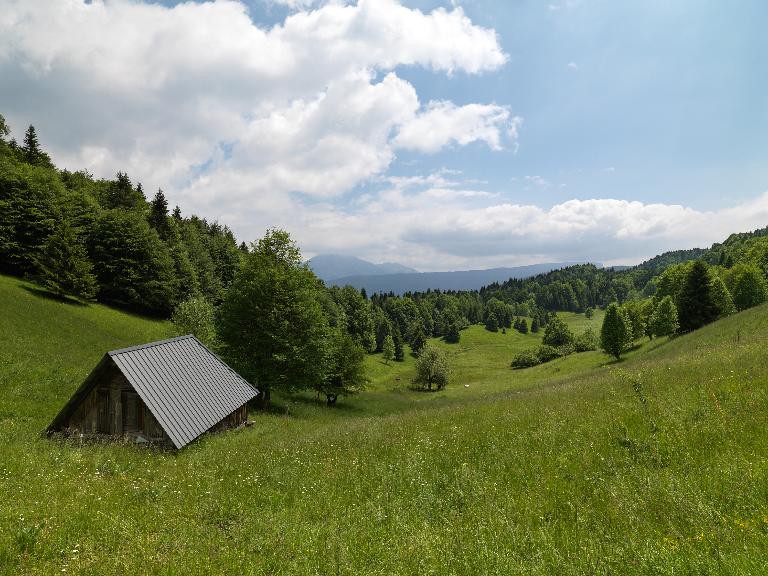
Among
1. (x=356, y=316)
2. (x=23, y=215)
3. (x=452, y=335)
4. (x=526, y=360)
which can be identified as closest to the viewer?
(x=23, y=215)

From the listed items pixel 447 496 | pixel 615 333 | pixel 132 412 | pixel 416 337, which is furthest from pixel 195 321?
pixel 416 337

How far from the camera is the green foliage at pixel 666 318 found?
58.1 m

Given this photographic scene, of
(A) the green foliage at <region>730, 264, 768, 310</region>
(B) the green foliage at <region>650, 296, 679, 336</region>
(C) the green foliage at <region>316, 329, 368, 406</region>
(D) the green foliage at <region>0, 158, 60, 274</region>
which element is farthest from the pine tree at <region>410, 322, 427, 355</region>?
(D) the green foliage at <region>0, 158, 60, 274</region>

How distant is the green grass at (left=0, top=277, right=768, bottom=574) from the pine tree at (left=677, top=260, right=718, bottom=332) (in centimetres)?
5114

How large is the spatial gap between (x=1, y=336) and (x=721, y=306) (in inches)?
3470

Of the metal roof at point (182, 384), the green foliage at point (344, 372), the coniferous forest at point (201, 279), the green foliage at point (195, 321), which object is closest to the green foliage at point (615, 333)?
the coniferous forest at point (201, 279)

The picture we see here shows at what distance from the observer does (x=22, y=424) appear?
17.4 metres

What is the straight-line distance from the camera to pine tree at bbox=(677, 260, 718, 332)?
180ft

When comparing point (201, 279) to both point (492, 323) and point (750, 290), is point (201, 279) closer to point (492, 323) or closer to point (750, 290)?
point (750, 290)

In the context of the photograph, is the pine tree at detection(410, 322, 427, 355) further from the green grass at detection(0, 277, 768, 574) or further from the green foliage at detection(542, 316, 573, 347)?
the green grass at detection(0, 277, 768, 574)

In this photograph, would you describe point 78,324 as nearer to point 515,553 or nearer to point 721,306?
point 515,553

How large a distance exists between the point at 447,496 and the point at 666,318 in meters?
67.0

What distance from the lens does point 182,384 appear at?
1808 centimetres

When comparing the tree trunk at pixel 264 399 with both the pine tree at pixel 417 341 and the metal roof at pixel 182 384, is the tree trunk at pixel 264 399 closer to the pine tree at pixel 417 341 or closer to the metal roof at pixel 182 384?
the metal roof at pixel 182 384
